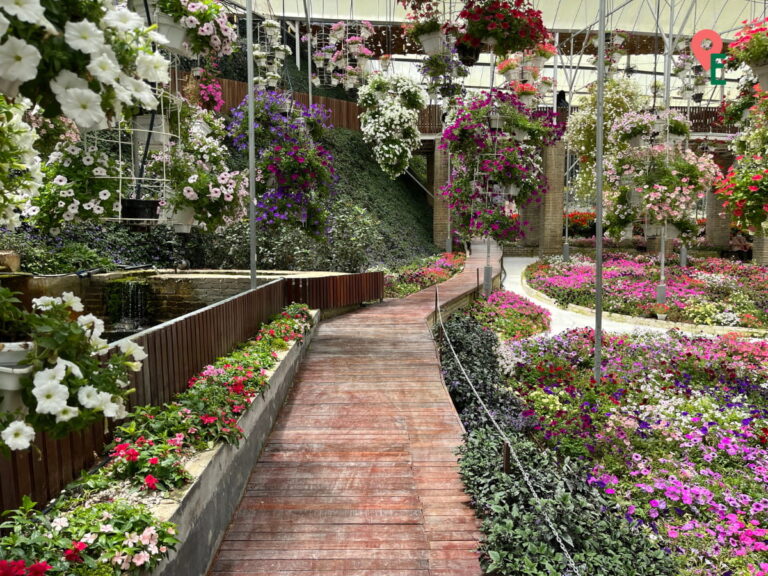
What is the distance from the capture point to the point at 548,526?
3.37 meters

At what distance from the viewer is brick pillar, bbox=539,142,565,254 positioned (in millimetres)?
21609

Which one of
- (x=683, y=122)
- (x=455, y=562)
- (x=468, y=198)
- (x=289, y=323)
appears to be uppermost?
(x=683, y=122)

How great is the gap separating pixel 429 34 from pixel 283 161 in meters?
2.60

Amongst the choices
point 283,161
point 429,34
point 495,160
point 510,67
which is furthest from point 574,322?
point 510,67

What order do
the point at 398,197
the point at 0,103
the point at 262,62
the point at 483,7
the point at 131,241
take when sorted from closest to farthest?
the point at 0,103
the point at 483,7
the point at 131,241
the point at 262,62
the point at 398,197

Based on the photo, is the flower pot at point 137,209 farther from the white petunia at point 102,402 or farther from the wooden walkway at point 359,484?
the white petunia at point 102,402

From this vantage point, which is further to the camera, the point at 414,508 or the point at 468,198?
the point at 468,198

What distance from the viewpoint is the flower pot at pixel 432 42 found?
796 cm

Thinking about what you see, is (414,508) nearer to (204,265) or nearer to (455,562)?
(455,562)

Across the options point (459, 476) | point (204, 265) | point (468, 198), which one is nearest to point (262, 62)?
point (204, 265)

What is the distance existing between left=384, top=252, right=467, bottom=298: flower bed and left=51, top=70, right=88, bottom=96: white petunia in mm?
10767

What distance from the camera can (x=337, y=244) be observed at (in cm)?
1176

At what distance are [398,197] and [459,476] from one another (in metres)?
17.3

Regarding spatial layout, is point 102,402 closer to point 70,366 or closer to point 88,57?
point 70,366
